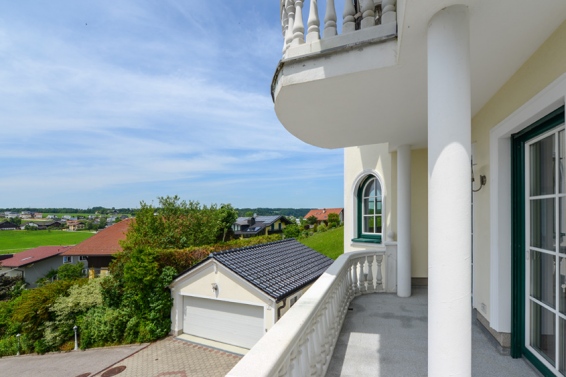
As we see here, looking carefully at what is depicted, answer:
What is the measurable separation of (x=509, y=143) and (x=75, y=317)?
17.3 m

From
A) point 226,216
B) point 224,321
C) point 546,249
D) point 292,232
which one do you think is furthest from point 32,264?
point 546,249

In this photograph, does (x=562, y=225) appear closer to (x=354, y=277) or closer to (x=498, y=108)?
A: (x=498, y=108)

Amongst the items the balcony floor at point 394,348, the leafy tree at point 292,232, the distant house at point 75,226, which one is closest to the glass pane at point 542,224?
the balcony floor at point 394,348

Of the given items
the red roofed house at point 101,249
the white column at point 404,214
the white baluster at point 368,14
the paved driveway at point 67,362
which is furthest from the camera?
the red roofed house at point 101,249

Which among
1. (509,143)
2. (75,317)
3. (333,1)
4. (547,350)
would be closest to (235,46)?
(333,1)

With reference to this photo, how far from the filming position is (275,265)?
38.9 ft

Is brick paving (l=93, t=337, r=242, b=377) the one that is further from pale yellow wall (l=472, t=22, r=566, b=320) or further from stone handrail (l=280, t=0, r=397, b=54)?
stone handrail (l=280, t=0, r=397, b=54)

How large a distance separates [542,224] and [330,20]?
91.1 inches

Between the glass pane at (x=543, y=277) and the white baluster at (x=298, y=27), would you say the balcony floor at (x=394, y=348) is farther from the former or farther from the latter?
the white baluster at (x=298, y=27)

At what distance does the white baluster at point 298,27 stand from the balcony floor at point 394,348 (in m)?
2.84

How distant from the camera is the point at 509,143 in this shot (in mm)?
2475

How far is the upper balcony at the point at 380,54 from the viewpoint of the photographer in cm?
151

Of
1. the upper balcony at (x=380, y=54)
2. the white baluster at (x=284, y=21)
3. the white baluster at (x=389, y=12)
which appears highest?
the white baluster at (x=284, y=21)

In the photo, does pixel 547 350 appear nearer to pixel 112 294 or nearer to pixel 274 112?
pixel 274 112
